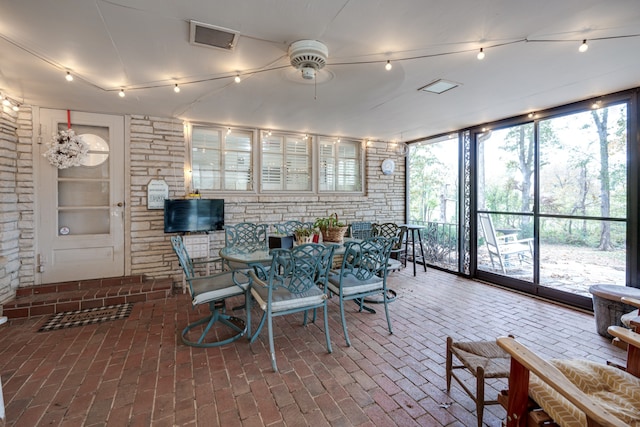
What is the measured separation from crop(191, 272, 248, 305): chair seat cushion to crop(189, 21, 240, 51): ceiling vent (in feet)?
6.68

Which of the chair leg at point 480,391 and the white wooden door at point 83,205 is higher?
the white wooden door at point 83,205

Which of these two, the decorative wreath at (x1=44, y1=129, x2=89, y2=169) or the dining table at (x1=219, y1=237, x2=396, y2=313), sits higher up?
the decorative wreath at (x1=44, y1=129, x2=89, y2=169)

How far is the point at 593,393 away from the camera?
4.56 ft

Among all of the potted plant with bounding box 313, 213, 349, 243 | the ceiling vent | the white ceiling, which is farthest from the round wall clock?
the ceiling vent

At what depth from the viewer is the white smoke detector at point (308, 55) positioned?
7.06ft

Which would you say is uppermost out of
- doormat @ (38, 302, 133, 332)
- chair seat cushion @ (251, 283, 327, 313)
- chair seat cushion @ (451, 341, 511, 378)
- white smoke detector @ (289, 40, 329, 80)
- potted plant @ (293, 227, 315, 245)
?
white smoke detector @ (289, 40, 329, 80)

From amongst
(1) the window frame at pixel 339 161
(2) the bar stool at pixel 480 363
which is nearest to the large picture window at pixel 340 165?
(1) the window frame at pixel 339 161

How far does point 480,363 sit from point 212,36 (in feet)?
9.29

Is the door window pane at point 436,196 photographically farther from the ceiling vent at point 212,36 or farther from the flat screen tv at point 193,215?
the ceiling vent at point 212,36

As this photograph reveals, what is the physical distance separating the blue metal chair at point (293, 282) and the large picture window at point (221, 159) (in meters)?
2.48

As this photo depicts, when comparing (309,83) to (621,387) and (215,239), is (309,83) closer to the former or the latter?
(215,239)

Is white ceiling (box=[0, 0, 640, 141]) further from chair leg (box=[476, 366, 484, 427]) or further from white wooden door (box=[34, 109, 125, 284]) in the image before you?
chair leg (box=[476, 366, 484, 427])

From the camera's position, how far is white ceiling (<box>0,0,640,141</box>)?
1.84 m

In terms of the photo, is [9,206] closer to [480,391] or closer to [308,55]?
[308,55]
